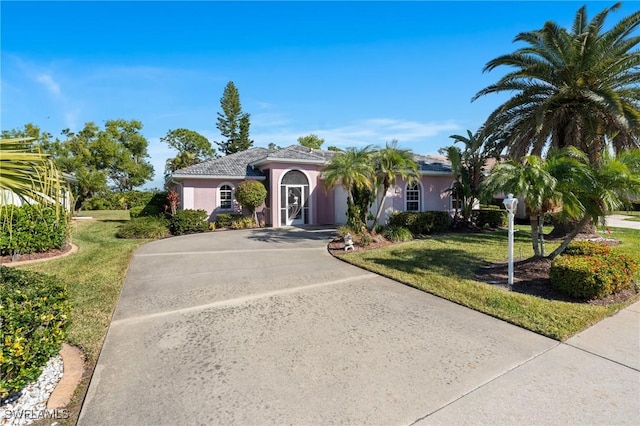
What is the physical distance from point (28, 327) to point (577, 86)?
57.0 feet

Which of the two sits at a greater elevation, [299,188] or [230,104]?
[230,104]

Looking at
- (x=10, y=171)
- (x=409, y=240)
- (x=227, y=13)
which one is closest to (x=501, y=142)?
(x=409, y=240)

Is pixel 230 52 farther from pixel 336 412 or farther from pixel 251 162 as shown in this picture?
pixel 336 412

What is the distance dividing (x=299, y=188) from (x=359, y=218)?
7.00 m

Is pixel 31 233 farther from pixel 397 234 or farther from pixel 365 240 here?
pixel 397 234

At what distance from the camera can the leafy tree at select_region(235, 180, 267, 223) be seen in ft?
60.2

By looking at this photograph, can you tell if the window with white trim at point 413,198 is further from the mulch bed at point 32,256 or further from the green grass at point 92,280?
the mulch bed at point 32,256

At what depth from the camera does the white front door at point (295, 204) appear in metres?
19.8

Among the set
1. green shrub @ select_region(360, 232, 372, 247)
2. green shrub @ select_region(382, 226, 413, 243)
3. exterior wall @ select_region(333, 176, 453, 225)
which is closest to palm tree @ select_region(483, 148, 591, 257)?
green shrub @ select_region(360, 232, 372, 247)

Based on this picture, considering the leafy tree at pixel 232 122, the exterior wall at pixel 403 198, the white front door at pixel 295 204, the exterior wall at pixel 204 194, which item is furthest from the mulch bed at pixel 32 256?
the leafy tree at pixel 232 122

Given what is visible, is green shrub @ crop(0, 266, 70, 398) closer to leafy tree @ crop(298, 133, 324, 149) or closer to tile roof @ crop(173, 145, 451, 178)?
tile roof @ crop(173, 145, 451, 178)

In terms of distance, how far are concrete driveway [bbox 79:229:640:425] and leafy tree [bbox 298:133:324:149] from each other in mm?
56409

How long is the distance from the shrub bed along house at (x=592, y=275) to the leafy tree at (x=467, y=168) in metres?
10.2

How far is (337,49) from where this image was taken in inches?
539
